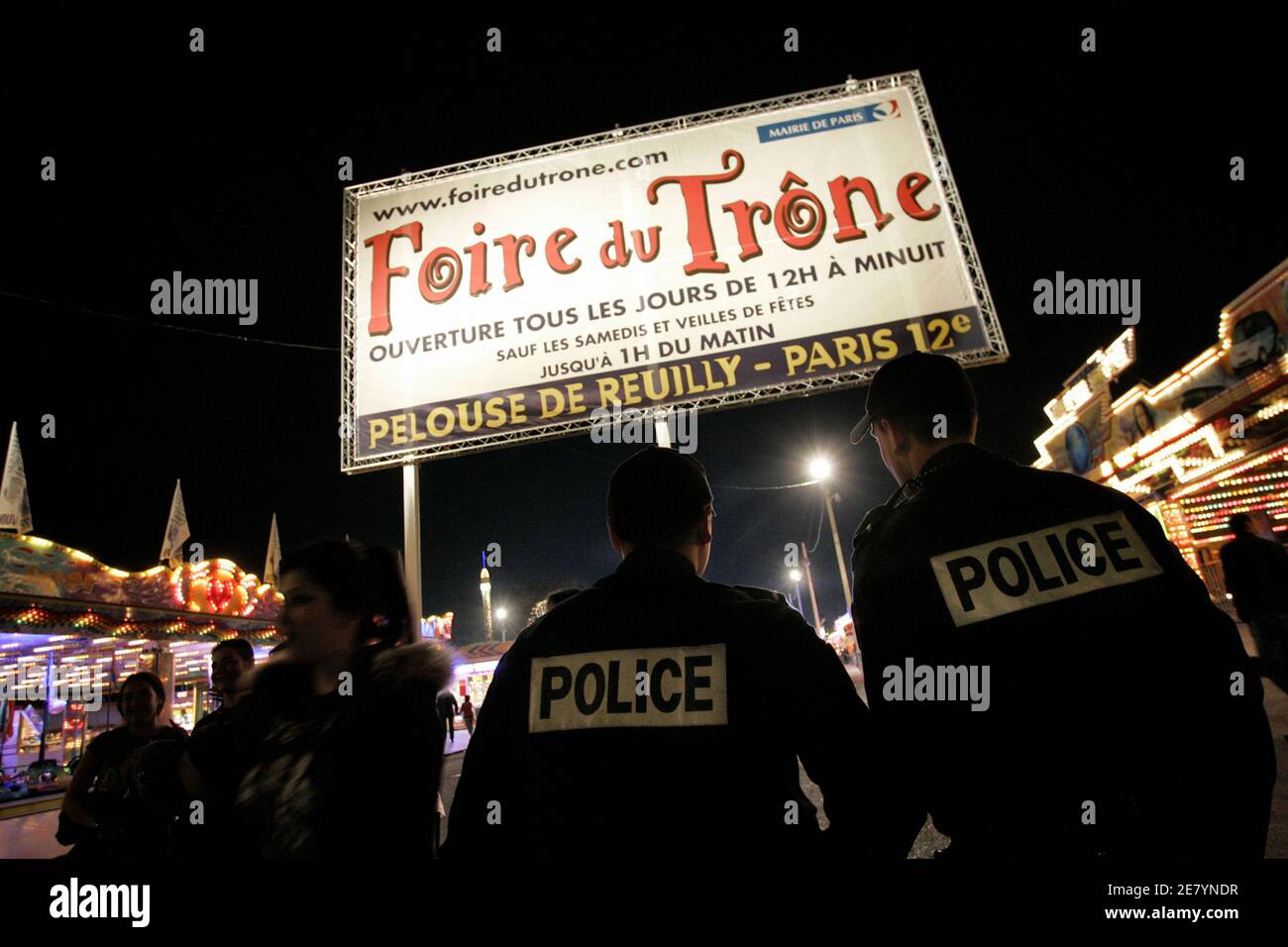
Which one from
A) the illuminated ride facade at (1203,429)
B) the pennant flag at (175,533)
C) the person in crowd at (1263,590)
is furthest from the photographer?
the pennant flag at (175,533)

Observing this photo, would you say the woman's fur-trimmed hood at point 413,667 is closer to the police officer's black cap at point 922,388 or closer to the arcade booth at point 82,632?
the police officer's black cap at point 922,388

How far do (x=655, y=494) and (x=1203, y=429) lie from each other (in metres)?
17.3

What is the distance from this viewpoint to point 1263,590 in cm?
554

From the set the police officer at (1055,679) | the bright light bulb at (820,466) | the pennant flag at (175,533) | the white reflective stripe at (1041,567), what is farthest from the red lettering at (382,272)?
the pennant flag at (175,533)

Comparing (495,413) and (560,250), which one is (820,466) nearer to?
(560,250)

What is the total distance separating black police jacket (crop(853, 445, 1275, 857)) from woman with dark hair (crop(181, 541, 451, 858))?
136 cm

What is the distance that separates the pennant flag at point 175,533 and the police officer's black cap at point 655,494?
2233cm

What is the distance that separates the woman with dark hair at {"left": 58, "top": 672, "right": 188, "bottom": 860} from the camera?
2.79m

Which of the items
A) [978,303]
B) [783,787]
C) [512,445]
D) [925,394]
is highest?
[978,303]

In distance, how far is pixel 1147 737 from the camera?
4.69 feet

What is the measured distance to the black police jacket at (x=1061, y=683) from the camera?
1392 millimetres
